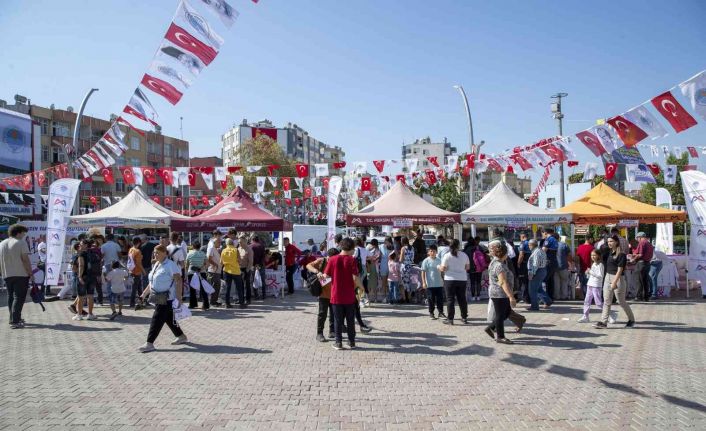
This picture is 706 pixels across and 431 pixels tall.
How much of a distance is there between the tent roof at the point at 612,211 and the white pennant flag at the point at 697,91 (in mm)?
5156

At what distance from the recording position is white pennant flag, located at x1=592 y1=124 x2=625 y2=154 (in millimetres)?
12462

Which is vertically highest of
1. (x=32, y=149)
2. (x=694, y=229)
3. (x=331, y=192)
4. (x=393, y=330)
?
(x=32, y=149)

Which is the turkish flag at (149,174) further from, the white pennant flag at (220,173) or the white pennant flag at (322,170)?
the white pennant flag at (322,170)

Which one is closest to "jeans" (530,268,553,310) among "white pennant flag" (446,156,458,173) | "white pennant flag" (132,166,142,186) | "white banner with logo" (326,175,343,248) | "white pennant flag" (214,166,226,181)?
"white banner with logo" (326,175,343,248)

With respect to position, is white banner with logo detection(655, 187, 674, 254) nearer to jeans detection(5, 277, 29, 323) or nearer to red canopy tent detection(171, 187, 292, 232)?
red canopy tent detection(171, 187, 292, 232)

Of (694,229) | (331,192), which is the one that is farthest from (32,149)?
(694,229)

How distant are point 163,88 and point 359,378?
7.61 m

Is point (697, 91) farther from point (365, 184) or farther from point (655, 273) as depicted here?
point (365, 184)

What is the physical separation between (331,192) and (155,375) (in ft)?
27.2

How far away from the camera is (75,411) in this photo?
5.05m

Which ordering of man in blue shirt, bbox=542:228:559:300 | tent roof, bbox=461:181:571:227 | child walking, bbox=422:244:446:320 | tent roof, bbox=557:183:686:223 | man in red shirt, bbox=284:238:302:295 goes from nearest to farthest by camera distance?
1. child walking, bbox=422:244:446:320
2. man in blue shirt, bbox=542:228:559:300
3. tent roof, bbox=461:181:571:227
4. tent roof, bbox=557:183:686:223
5. man in red shirt, bbox=284:238:302:295

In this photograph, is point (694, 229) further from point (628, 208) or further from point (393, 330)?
point (393, 330)

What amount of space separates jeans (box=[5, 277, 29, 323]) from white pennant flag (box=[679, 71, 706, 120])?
43.8 feet

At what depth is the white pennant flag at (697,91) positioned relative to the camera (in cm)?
961
